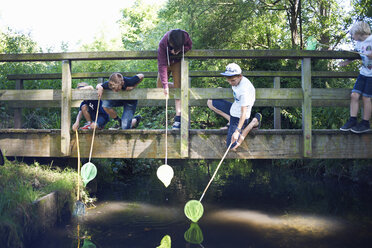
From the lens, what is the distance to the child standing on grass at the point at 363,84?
4.75 meters

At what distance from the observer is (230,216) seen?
5.88 m

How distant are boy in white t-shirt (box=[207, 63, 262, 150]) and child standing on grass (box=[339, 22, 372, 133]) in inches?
51.5

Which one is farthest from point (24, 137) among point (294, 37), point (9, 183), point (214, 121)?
point (294, 37)

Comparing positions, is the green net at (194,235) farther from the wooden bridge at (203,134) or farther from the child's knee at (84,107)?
the child's knee at (84,107)

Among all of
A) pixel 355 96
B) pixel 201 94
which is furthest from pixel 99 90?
pixel 355 96

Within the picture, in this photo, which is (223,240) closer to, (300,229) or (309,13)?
(300,229)

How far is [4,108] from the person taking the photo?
8.87 metres

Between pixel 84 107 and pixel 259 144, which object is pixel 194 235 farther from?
pixel 84 107

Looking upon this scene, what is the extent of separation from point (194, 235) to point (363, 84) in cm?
304

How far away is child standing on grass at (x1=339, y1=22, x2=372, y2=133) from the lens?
4.75 metres

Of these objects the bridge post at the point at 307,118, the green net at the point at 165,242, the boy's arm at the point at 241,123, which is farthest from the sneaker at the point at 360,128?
the green net at the point at 165,242

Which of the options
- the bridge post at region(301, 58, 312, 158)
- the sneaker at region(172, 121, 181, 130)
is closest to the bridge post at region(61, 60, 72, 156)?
A: the sneaker at region(172, 121, 181, 130)

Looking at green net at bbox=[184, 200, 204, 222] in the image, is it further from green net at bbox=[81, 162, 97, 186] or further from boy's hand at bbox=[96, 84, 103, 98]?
boy's hand at bbox=[96, 84, 103, 98]

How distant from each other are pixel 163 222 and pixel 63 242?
1.57 m
